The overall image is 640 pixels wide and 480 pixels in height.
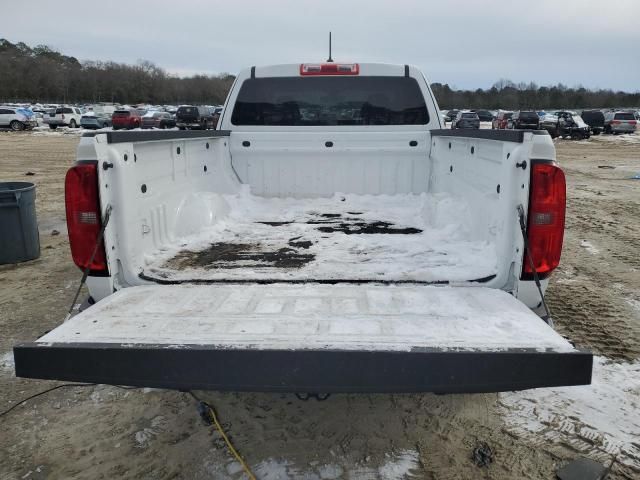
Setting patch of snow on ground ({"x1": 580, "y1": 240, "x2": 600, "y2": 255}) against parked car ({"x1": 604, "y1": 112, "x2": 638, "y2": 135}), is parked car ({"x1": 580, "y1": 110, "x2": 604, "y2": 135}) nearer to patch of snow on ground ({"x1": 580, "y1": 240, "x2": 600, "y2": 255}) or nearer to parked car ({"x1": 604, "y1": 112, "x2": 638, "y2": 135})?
parked car ({"x1": 604, "y1": 112, "x2": 638, "y2": 135})

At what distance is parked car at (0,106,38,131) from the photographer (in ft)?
130

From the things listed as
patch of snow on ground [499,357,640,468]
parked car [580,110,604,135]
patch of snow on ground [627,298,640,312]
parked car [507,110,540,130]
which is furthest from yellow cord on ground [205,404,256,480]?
parked car [580,110,604,135]

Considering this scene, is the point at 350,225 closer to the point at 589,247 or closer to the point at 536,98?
the point at 589,247

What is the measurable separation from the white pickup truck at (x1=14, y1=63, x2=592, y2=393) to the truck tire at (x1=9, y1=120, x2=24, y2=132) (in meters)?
41.3

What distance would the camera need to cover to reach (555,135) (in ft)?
→ 118

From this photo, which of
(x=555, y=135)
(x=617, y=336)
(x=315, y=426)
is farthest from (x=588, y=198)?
(x=555, y=135)

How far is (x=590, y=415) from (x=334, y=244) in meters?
1.98

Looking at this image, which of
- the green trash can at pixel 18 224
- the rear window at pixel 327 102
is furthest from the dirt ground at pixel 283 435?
the rear window at pixel 327 102

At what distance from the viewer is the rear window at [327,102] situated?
5266 millimetres

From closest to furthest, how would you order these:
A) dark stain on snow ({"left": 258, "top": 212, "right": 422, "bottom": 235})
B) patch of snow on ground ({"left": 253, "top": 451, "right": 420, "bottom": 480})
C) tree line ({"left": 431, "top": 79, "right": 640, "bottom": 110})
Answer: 1. patch of snow on ground ({"left": 253, "top": 451, "right": 420, "bottom": 480})
2. dark stain on snow ({"left": 258, "top": 212, "right": 422, "bottom": 235})
3. tree line ({"left": 431, "top": 79, "right": 640, "bottom": 110})

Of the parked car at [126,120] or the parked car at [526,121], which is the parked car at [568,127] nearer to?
the parked car at [526,121]

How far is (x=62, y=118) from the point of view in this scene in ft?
141

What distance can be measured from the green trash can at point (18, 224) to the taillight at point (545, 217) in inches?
227

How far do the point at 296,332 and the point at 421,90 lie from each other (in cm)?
355
